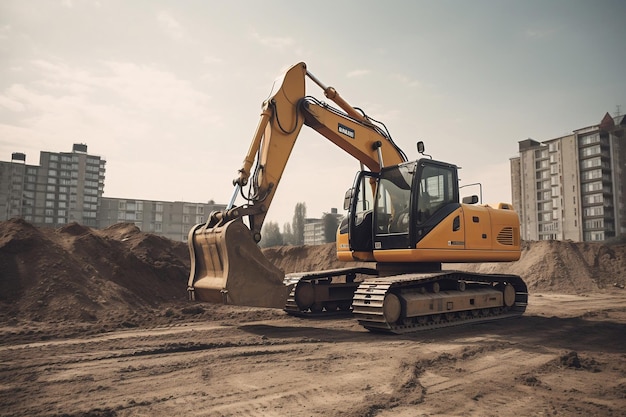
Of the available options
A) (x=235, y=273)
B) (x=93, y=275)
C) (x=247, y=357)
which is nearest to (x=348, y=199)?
(x=235, y=273)

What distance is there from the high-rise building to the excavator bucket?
3671 inches

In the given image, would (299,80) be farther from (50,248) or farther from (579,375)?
(50,248)

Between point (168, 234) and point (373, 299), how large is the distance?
8887 cm

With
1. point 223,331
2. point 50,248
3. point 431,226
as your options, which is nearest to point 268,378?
point 223,331

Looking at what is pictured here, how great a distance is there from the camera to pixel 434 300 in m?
9.13

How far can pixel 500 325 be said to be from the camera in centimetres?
988

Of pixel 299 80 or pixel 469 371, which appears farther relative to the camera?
pixel 299 80

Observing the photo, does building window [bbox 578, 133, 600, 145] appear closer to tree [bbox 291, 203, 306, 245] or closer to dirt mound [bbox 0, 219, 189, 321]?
tree [bbox 291, 203, 306, 245]

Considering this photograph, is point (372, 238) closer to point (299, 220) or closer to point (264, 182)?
point (264, 182)

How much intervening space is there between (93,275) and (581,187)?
73.3 meters

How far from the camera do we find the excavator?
8.11 metres

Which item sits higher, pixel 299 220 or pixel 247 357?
pixel 299 220

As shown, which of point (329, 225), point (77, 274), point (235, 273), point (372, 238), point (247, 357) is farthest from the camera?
point (329, 225)

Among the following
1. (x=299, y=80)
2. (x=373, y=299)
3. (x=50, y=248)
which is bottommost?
(x=373, y=299)
